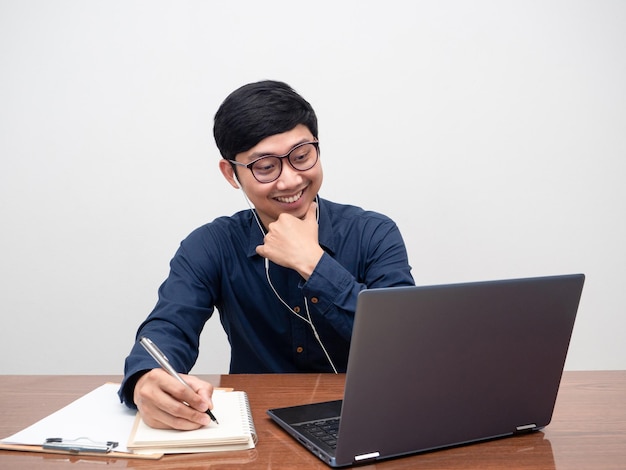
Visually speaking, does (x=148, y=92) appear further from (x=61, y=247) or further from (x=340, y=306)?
(x=340, y=306)

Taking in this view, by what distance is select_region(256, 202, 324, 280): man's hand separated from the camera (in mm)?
1550

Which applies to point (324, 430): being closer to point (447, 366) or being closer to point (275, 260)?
point (447, 366)

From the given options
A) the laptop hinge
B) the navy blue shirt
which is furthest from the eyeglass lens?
the laptop hinge

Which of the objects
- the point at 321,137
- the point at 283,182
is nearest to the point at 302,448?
the point at 283,182

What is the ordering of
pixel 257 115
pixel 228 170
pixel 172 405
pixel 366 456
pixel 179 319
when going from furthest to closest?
pixel 228 170 → pixel 257 115 → pixel 179 319 → pixel 172 405 → pixel 366 456

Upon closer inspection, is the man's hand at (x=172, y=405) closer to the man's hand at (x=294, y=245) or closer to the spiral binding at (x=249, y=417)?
the spiral binding at (x=249, y=417)

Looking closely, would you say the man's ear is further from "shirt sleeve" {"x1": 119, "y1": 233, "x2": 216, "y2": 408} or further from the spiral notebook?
the spiral notebook

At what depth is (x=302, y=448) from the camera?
3.49ft

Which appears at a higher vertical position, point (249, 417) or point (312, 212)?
point (312, 212)

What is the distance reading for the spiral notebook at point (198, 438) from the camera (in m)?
1.05

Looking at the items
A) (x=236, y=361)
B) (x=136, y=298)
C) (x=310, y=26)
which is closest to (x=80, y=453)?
(x=236, y=361)

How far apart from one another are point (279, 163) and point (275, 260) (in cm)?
25

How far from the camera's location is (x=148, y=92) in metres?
2.52

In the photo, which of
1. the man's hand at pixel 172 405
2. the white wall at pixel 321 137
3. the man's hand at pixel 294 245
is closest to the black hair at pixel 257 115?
the man's hand at pixel 294 245
